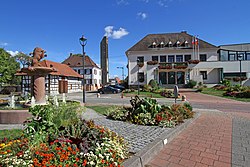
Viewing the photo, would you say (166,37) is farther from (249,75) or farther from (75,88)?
(75,88)

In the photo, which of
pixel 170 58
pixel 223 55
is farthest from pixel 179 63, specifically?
pixel 223 55

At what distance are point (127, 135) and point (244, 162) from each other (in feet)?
9.26

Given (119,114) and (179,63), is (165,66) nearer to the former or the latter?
(179,63)

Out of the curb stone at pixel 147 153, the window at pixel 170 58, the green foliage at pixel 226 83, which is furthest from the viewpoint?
the window at pixel 170 58

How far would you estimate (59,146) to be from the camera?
3.08m

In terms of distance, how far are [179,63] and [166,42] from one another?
5770 mm

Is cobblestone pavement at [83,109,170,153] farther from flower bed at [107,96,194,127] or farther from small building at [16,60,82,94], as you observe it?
small building at [16,60,82,94]

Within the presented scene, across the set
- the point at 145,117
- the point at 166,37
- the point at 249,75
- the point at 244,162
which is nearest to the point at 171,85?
the point at 166,37

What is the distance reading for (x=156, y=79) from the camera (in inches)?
1227

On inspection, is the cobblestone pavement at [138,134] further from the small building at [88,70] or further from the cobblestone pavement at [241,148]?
the small building at [88,70]

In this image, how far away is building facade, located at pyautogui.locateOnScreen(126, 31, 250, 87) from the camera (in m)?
29.6

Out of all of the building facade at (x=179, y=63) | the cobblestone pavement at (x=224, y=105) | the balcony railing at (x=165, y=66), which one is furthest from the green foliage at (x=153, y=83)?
the cobblestone pavement at (x=224, y=105)

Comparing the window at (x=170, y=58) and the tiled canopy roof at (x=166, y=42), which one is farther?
the tiled canopy roof at (x=166, y=42)

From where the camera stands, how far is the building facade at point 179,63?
Answer: 2962cm
